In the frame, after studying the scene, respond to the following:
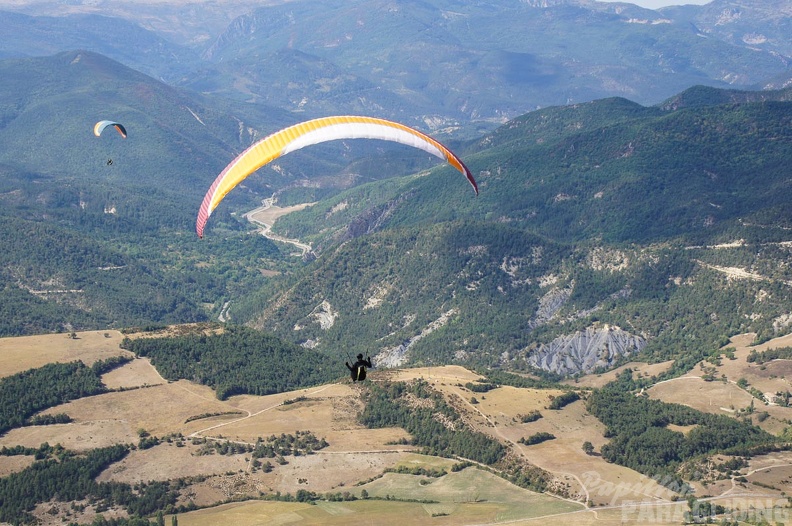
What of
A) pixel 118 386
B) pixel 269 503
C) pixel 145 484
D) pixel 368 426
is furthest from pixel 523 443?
pixel 118 386

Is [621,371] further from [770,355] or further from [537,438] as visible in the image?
[537,438]

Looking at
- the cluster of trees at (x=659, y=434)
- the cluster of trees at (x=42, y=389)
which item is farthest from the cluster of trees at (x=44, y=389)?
the cluster of trees at (x=659, y=434)

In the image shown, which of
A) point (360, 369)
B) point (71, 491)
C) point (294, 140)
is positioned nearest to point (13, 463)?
point (71, 491)

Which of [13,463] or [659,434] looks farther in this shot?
[659,434]

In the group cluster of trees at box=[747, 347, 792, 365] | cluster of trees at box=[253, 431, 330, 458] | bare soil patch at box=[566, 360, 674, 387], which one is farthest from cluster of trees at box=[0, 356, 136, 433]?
cluster of trees at box=[747, 347, 792, 365]

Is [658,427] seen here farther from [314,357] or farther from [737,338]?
[314,357]

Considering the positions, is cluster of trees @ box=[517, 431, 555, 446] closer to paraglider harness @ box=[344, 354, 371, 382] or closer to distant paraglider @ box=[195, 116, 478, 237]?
paraglider harness @ box=[344, 354, 371, 382]

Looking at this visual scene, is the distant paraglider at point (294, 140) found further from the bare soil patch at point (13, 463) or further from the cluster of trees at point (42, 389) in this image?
the cluster of trees at point (42, 389)
